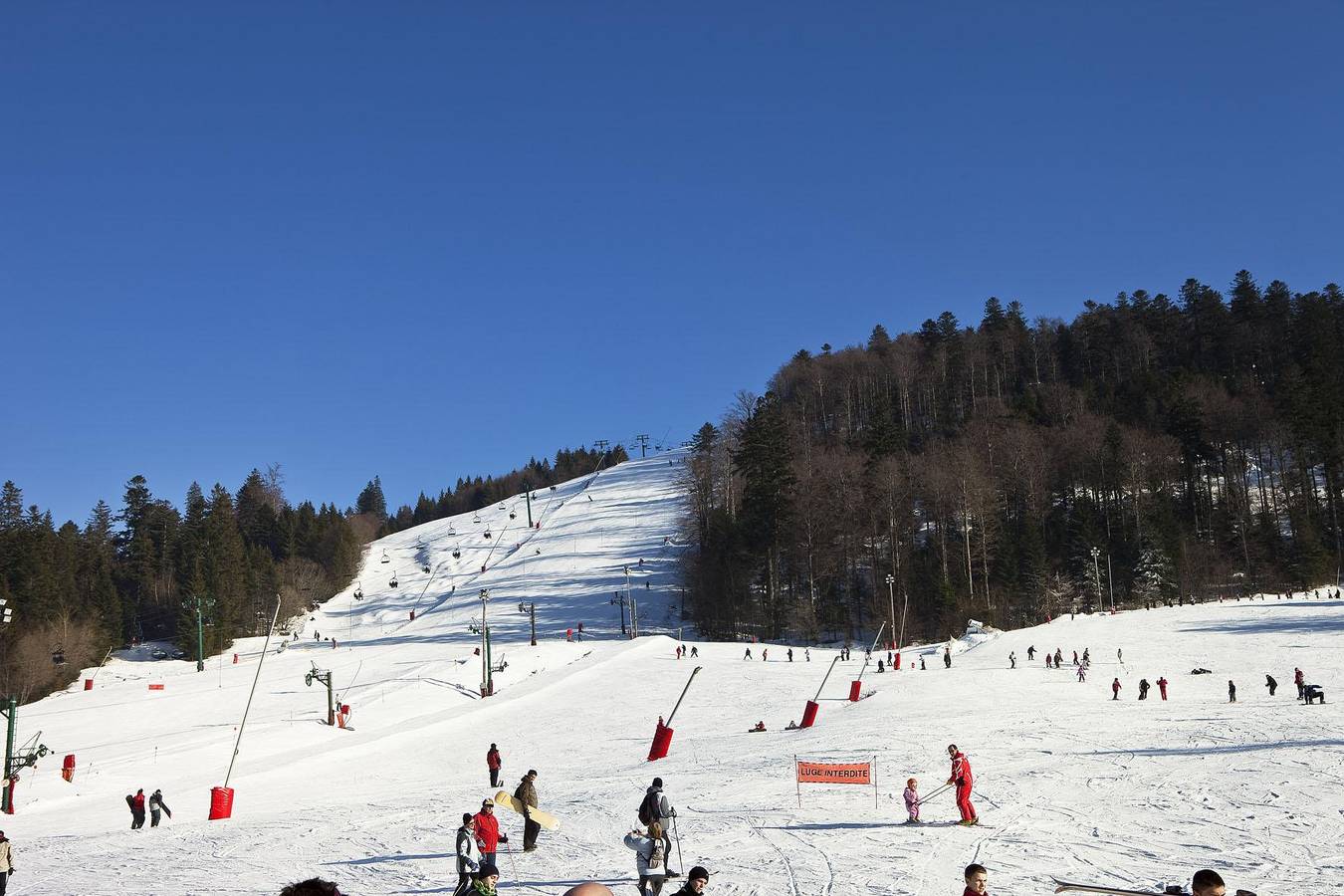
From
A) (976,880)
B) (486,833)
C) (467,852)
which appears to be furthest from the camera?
(486,833)

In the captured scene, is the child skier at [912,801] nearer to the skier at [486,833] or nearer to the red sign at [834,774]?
the red sign at [834,774]

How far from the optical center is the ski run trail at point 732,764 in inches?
538

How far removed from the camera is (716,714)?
119 feet

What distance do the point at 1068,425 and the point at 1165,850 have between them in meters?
86.1

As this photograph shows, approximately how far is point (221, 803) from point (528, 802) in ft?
38.1

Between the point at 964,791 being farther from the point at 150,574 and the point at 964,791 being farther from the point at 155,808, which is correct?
the point at 150,574

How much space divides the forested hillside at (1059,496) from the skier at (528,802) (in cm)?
5499

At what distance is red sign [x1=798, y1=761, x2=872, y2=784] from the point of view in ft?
59.6

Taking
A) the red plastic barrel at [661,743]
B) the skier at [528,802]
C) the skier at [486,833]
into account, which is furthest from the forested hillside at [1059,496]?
the skier at [486,833]

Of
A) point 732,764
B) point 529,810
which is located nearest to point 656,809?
point 529,810

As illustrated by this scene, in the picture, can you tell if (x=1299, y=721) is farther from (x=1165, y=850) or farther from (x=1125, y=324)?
(x=1125, y=324)

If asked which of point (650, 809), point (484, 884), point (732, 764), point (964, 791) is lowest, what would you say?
point (732, 764)

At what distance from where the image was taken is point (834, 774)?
1841cm

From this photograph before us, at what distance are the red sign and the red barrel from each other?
1363 cm
